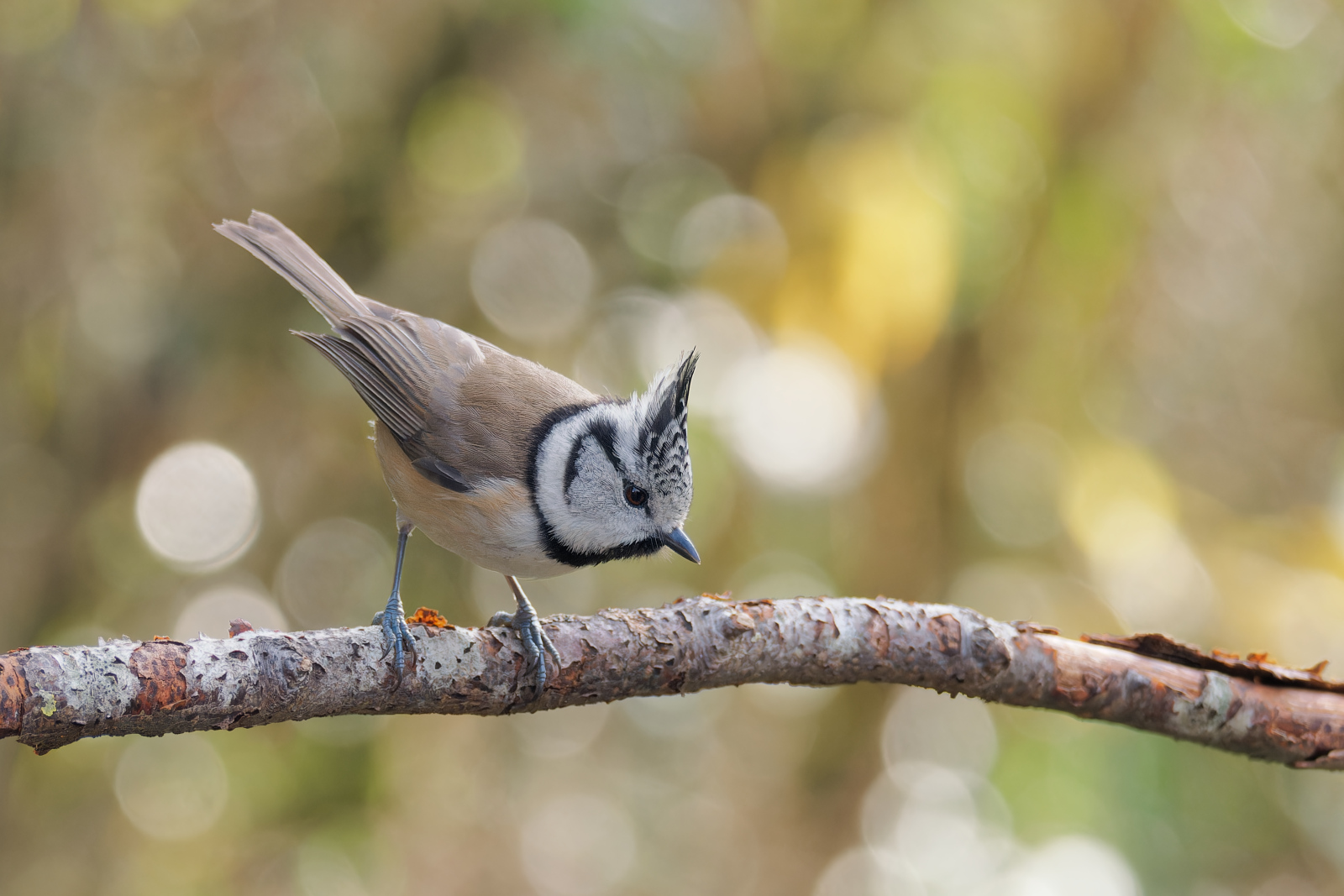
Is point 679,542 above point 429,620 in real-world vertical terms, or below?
above

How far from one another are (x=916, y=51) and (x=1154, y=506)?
2196mm

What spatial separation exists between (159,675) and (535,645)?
0.66 meters

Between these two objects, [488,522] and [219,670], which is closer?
[219,670]

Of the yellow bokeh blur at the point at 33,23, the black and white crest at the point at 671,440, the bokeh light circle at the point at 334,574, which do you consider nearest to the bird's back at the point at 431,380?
the black and white crest at the point at 671,440

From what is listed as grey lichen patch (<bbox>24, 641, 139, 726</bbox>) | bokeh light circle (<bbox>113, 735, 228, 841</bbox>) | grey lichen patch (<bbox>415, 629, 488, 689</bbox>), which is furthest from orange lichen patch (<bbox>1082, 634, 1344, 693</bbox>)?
bokeh light circle (<bbox>113, 735, 228, 841</bbox>)

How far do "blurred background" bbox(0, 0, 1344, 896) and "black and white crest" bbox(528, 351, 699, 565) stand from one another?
1.53m

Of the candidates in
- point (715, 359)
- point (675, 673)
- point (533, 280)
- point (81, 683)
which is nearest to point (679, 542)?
point (675, 673)

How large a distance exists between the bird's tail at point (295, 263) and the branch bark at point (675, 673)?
1367mm

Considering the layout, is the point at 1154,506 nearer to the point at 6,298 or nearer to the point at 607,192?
the point at 607,192

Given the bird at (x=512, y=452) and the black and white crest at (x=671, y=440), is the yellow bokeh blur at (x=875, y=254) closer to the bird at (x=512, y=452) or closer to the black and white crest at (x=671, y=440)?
the bird at (x=512, y=452)

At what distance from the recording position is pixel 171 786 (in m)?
4.36

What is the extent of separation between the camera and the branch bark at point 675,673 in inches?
54.7

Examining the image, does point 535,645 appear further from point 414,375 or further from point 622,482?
point 414,375

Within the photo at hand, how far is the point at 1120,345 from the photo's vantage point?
4.82m
